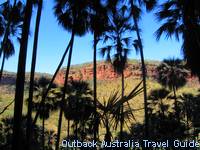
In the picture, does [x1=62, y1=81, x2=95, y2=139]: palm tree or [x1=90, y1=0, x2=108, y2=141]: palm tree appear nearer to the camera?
[x1=90, y1=0, x2=108, y2=141]: palm tree

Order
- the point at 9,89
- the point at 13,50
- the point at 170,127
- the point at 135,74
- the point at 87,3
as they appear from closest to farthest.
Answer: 1. the point at 87,3
2. the point at 13,50
3. the point at 170,127
4. the point at 9,89
5. the point at 135,74

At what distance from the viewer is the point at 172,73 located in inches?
1802

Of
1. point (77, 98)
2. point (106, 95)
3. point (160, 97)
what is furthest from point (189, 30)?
point (106, 95)

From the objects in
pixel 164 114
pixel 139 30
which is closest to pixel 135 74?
pixel 164 114

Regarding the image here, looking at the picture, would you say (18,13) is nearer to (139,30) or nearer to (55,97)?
(139,30)

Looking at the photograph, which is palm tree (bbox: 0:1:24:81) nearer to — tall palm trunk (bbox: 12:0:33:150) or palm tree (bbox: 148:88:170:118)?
tall palm trunk (bbox: 12:0:33:150)

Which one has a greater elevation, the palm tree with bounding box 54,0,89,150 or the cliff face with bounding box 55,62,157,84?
the cliff face with bounding box 55,62,157,84

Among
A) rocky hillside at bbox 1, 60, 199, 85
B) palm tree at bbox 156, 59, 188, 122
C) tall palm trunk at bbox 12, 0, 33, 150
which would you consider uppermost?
rocky hillside at bbox 1, 60, 199, 85

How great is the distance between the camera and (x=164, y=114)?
4675 centimetres

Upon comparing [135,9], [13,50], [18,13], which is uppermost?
[135,9]

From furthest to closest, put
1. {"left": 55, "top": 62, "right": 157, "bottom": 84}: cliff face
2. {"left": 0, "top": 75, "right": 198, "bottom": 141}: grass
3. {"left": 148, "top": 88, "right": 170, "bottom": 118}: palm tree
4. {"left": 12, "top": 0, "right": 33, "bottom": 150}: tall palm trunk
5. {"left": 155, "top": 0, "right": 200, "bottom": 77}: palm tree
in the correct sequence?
{"left": 55, "top": 62, "right": 157, "bottom": 84}: cliff face, {"left": 0, "top": 75, "right": 198, "bottom": 141}: grass, {"left": 148, "top": 88, "right": 170, "bottom": 118}: palm tree, {"left": 155, "top": 0, "right": 200, "bottom": 77}: palm tree, {"left": 12, "top": 0, "right": 33, "bottom": 150}: tall palm trunk

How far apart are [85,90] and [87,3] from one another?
1795 centimetres

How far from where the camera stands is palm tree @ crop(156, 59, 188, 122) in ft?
151

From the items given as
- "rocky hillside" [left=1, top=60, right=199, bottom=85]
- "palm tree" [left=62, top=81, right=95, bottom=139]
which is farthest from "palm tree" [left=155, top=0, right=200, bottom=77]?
"rocky hillside" [left=1, top=60, right=199, bottom=85]
